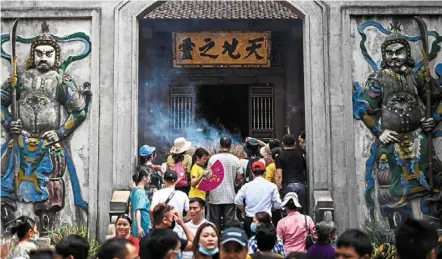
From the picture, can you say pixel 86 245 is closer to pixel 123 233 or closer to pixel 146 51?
pixel 123 233

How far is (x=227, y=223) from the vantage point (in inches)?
372

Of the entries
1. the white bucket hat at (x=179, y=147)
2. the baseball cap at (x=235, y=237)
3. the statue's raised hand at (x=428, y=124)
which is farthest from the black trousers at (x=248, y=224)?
the statue's raised hand at (x=428, y=124)

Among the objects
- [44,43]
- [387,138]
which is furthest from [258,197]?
[44,43]

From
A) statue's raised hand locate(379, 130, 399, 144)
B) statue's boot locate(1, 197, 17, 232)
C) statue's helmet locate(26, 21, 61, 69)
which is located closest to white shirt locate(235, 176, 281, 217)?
statue's raised hand locate(379, 130, 399, 144)

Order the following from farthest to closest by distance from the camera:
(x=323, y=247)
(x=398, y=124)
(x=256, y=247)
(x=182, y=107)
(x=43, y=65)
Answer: (x=182, y=107) < (x=43, y=65) < (x=398, y=124) < (x=256, y=247) < (x=323, y=247)

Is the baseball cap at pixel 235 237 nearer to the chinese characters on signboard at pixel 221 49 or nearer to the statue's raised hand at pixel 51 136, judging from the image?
the statue's raised hand at pixel 51 136

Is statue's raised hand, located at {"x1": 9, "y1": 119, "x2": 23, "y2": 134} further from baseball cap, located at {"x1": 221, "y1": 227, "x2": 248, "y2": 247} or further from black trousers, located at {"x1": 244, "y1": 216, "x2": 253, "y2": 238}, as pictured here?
baseball cap, located at {"x1": 221, "y1": 227, "x2": 248, "y2": 247}

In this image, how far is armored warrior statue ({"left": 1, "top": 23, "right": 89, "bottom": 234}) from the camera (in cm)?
1187

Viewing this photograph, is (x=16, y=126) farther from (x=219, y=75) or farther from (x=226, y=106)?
(x=226, y=106)

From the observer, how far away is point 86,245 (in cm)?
590

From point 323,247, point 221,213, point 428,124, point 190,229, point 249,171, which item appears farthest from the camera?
→ point 428,124

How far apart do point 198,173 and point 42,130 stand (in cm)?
331

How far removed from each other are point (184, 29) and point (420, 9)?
725 centimetres

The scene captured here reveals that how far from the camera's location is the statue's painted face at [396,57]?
473 inches
